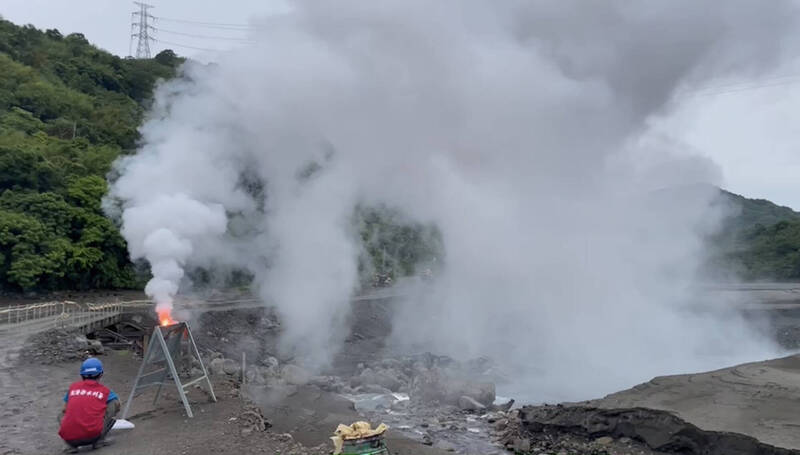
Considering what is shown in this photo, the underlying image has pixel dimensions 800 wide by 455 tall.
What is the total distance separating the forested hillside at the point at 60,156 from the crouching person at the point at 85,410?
74.7 feet

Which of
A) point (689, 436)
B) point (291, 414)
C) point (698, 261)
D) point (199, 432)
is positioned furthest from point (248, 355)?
point (698, 261)

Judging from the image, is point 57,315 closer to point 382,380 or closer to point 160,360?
point 382,380

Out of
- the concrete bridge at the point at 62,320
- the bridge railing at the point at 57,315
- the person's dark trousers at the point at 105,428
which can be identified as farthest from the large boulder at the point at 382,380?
the person's dark trousers at the point at 105,428

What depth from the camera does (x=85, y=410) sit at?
7.70 metres

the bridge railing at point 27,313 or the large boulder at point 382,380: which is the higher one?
the bridge railing at point 27,313

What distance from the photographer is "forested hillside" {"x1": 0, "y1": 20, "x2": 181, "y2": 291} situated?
27.9m

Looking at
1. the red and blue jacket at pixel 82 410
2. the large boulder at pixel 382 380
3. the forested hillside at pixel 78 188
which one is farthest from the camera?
the forested hillside at pixel 78 188

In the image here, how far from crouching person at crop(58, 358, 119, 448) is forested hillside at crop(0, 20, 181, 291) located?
74.7 ft

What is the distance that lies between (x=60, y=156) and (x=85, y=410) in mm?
32197

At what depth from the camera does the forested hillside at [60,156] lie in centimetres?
2789

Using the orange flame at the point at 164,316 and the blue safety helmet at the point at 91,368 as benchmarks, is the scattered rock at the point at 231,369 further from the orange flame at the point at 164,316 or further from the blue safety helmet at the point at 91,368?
the blue safety helmet at the point at 91,368

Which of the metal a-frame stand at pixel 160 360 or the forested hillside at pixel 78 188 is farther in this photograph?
the forested hillside at pixel 78 188

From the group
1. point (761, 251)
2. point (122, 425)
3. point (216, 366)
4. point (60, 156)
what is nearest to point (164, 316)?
point (122, 425)

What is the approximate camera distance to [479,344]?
2772 cm
